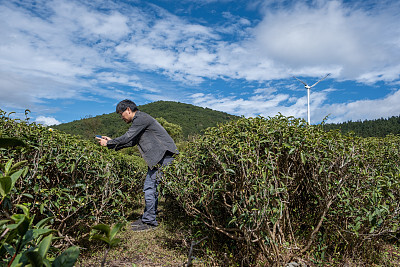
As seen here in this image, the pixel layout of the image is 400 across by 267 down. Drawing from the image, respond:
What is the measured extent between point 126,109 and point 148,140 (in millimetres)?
819

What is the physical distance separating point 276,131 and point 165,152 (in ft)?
8.47

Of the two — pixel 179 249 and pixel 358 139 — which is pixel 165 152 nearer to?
pixel 179 249

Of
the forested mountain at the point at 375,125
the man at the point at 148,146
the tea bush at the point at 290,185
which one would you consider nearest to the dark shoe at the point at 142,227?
the man at the point at 148,146

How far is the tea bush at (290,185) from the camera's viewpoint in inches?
114

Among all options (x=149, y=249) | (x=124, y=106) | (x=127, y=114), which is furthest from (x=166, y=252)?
(x=124, y=106)

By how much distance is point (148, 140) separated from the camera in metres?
5.13

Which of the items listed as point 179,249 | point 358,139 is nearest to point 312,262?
point 358,139

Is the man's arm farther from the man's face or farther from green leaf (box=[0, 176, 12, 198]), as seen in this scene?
green leaf (box=[0, 176, 12, 198])

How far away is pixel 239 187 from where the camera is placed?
3.04 metres

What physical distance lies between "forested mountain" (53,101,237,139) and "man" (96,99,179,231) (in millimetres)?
A: 39585

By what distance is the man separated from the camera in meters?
4.93

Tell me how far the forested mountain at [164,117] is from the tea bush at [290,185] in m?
41.4

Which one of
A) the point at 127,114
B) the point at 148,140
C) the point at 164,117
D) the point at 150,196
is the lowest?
the point at 150,196

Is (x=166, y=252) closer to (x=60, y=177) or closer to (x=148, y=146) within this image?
(x=60, y=177)
